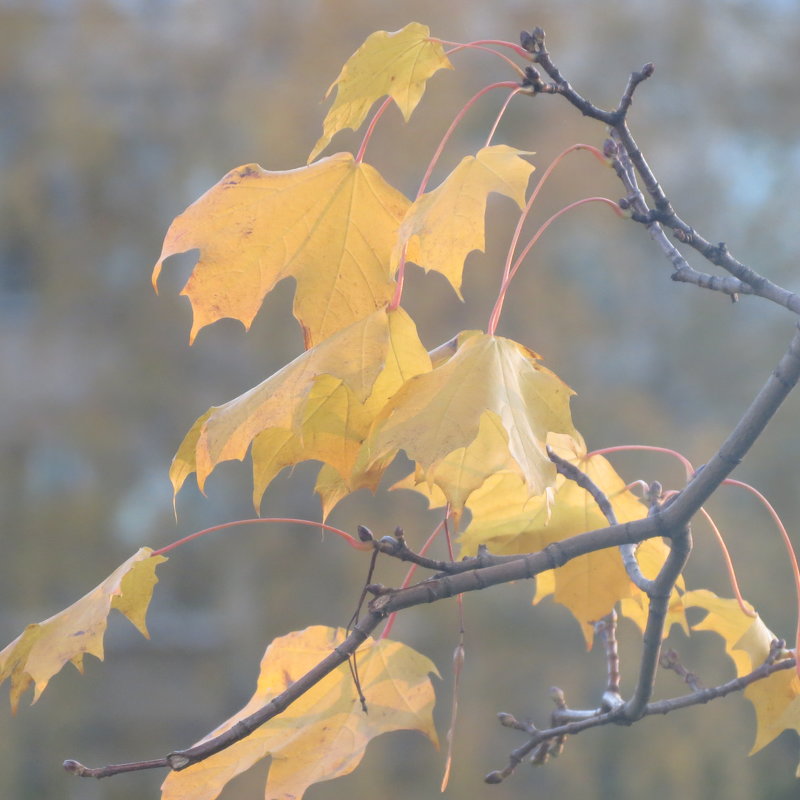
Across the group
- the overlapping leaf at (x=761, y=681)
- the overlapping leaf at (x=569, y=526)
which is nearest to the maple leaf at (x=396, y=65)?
the overlapping leaf at (x=569, y=526)

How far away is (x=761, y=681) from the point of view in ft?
1.88

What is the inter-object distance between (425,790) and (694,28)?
3.63 m

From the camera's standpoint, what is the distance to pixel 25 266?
4.04 meters

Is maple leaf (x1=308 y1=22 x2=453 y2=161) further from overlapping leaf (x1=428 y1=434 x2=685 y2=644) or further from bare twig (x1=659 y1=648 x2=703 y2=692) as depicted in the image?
bare twig (x1=659 y1=648 x2=703 y2=692)

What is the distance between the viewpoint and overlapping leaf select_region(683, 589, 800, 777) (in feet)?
1.85

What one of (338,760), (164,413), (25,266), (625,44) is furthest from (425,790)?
(625,44)

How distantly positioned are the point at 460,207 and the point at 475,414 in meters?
0.10

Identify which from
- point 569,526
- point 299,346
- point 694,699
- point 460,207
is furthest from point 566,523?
point 299,346

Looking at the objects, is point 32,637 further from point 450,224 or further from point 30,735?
point 30,735

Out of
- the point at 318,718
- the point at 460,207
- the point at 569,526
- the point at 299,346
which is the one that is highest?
the point at 299,346

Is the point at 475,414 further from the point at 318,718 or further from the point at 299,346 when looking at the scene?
the point at 299,346

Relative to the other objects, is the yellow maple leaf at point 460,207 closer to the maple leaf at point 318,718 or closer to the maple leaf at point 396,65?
the maple leaf at point 396,65

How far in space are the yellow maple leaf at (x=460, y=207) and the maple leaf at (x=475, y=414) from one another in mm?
45

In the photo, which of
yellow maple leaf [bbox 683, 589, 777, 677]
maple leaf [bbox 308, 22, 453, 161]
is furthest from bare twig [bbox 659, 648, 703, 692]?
maple leaf [bbox 308, 22, 453, 161]
